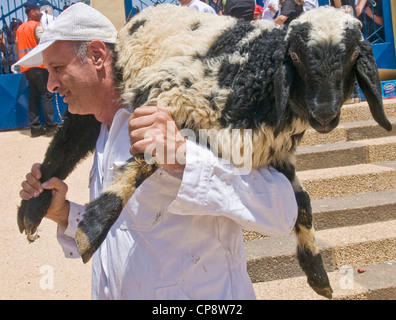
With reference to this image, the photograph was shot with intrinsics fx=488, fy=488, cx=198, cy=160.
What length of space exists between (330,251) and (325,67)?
9.99 feet

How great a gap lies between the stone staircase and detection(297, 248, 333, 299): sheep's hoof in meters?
1.62

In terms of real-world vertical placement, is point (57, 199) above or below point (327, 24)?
below

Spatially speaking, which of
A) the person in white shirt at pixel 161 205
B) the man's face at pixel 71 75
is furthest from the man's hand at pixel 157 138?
the man's face at pixel 71 75

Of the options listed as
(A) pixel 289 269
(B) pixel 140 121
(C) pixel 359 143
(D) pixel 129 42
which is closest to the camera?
(B) pixel 140 121

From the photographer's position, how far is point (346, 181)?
5391 millimetres

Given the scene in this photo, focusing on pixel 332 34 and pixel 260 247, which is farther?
pixel 260 247

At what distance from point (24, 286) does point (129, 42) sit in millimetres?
3089

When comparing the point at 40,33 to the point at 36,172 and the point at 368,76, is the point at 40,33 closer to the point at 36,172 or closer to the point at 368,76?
the point at 36,172

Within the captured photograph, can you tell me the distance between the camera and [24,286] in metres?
4.61

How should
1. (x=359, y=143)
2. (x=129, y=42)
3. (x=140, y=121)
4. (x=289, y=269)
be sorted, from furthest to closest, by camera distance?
(x=359, y=143), (x=289, y=269), (x=129, y=42), (x=140, y=121)

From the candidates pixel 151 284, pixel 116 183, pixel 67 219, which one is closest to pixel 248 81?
pixel 116 183

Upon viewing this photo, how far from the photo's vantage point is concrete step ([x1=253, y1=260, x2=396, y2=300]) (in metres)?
4.13

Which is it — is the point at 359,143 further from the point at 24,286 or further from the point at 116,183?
the point at 116,183

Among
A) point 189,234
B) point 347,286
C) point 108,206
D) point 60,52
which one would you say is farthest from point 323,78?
point 347,286
